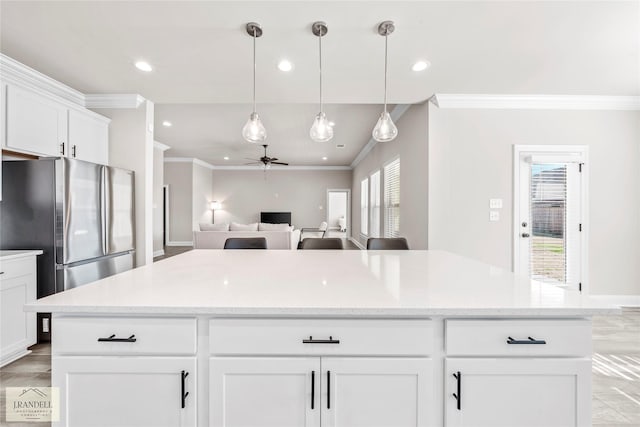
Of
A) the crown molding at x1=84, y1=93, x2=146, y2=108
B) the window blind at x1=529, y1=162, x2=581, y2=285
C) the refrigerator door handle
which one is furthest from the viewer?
the window blind at x1=529, y1=162, x2=581, y2=285

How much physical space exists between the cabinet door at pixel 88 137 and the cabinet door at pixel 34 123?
87 millimetres

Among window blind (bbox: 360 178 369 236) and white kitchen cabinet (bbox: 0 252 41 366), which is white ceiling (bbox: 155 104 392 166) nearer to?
window blind (bbox: 360 178 369 236)

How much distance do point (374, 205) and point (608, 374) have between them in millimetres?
4980

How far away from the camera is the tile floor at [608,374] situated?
1.70m

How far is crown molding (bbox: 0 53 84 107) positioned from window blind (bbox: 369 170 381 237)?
522 centimetres

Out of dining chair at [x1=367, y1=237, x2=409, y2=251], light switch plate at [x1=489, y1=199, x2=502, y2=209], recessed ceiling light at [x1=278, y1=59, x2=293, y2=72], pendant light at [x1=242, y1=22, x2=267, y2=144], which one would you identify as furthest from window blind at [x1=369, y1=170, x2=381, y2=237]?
pendant light at [x1=242, y1=22, x2=267, y2=144]

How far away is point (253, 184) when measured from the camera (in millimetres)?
10148

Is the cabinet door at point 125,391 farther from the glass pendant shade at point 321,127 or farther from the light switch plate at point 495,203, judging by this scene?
the light switch plate at point 495,203

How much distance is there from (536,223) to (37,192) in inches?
212

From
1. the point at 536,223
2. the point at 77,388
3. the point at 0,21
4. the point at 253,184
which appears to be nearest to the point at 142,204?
the point at 0,21

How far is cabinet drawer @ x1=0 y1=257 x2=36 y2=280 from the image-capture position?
7.06 ft

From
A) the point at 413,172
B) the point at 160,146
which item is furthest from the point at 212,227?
the point at 413,172

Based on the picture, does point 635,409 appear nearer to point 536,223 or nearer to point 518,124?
point 536,223

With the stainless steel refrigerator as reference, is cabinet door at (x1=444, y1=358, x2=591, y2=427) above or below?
below
